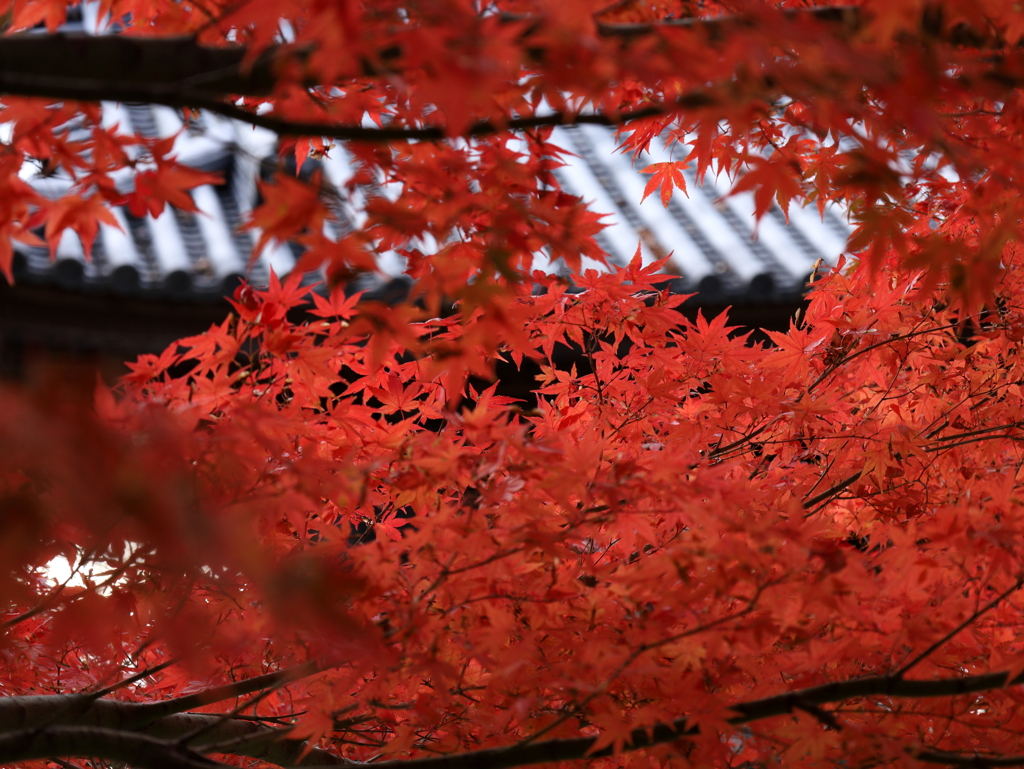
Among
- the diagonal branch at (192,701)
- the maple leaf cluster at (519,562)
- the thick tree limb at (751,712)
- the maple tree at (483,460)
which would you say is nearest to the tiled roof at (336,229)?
the maple leaf cluster at (519,562)

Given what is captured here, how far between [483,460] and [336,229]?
519 cm

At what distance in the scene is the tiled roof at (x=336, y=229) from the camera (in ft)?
16.5

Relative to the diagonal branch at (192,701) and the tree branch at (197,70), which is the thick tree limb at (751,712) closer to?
the diagonal branch at (192,701)

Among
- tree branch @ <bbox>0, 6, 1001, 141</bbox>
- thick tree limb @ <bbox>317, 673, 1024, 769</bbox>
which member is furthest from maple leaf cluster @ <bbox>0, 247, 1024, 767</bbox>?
tree branch @ <bbox>0, 6, 1001, 141</bbox>

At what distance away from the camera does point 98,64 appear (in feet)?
4.89

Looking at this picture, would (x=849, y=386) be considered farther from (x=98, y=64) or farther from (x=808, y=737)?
(x=98, y=64)

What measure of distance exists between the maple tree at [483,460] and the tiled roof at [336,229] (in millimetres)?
2176

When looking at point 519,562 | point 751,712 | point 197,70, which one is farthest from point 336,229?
point 751,712

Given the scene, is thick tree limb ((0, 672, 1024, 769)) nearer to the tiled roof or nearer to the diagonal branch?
the diagonal branch

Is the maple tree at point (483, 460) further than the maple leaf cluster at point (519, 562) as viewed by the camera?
No

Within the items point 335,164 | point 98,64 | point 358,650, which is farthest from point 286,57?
point 335,164

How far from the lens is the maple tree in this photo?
1.46 meters

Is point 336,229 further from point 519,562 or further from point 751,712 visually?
point 751,712

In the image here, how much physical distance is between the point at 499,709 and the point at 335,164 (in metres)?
6.77
